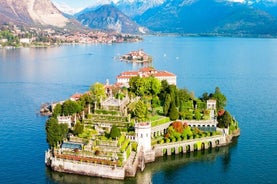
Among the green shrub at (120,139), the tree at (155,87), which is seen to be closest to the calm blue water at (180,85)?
the green shrub at (120,139)

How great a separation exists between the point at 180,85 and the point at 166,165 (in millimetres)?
46517

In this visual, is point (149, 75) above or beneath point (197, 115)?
above

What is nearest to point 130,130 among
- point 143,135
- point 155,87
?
point 143,135

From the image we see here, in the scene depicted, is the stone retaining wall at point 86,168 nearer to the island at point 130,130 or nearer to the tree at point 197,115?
the island at point 130,130

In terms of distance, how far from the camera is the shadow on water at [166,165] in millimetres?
38656

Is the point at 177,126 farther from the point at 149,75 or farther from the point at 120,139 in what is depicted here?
the point at 149,75

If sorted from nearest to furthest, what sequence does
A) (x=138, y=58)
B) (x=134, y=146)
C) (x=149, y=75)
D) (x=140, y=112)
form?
(x=134, y=146) < (x=140, y=112) < (x=149, y=75) < (x=138, y=58)

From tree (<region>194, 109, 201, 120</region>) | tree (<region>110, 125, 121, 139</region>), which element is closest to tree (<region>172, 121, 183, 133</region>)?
tree (<region>194, 109, 201, 120</region>)

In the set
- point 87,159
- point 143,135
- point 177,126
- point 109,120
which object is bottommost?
point 87,159

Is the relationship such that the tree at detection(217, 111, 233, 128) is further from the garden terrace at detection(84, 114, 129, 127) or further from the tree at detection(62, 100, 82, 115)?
the tree at detection(62, 100, 82, 115)

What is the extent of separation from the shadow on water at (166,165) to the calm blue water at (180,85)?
10cm

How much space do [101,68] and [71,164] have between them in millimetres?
81302

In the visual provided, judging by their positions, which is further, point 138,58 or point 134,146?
point 138,58

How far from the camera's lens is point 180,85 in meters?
88.0
